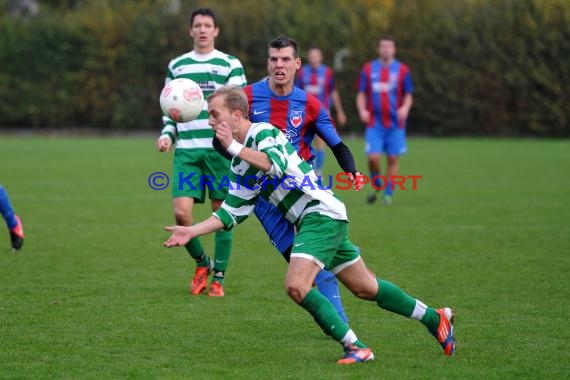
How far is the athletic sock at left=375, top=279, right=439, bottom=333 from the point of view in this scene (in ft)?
17.8

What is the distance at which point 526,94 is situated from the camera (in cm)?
2664

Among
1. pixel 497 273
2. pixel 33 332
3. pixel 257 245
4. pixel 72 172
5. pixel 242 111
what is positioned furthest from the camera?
pixel 72 172

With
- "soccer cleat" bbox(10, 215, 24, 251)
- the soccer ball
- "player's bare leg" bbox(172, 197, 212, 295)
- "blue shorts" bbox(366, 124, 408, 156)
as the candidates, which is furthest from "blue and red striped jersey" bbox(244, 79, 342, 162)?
"blue shorts" bbox(366, 124, 408, 156)

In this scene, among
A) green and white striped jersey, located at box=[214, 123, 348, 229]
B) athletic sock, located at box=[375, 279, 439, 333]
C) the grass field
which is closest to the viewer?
green and white striped jersey, located at box=[214, 123, 348, 229]

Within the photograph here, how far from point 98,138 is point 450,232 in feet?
64.9

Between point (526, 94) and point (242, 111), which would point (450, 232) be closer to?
point (242, 111)

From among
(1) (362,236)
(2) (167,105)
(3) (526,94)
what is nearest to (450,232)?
(1) (362,236)

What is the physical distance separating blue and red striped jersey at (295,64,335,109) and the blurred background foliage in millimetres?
9933

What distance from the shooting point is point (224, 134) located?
196 inches

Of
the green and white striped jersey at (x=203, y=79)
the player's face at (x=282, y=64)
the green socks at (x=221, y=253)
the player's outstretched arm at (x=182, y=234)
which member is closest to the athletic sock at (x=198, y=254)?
the green socks at (x=221, y=253)

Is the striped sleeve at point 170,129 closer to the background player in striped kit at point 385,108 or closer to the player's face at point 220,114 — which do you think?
the player's face at point 220,114

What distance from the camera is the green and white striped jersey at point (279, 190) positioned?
5.20 m

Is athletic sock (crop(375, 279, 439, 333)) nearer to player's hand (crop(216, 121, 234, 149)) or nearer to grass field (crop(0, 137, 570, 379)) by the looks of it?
grass field (crop(0, 137, 570, 379))

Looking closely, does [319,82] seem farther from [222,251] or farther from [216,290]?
[216,290]
